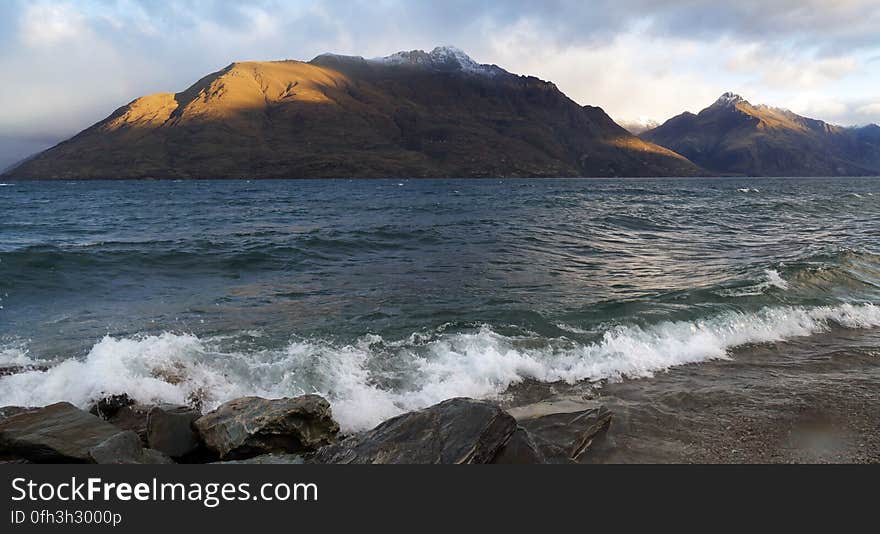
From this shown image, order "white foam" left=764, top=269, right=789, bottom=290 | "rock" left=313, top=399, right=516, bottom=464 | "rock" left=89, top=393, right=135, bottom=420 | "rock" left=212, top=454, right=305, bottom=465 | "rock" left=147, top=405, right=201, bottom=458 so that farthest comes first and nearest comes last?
"white foam" left=764, top=269, right=789, bottom=290 → "rock" left=89, top=393, right=135, bottom=420 → "rock" left=147, top=405, right=201, bottom=458 → "rock" left=212, top=454, right=305, bottom=465 → "rock" left=313, top=399, right=516, bottom=464

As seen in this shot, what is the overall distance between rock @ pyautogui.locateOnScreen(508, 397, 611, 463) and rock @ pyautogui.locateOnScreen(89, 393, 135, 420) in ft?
23.0

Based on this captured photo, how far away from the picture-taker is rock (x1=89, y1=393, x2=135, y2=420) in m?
8.82

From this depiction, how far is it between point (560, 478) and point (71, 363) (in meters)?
9.59

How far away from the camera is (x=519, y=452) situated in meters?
6.32

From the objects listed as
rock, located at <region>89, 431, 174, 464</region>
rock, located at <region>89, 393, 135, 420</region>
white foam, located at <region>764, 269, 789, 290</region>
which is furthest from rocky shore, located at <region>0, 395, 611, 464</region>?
white foam, located at <region>764, 269, 789, 290</region>

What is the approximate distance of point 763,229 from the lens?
1426 inches

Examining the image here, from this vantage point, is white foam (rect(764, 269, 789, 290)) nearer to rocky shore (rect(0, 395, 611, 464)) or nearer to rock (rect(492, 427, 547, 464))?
rocky shore (rect(0, 395, 611, 464))

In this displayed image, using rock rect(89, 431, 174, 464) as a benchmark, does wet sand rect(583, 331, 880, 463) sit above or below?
below

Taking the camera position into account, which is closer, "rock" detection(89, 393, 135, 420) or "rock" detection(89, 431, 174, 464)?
"rock" detection(89, 431, 174, 464)

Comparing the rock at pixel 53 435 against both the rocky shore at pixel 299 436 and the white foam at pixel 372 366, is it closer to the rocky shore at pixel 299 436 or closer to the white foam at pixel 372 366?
the rocky shore at pixel 299 436

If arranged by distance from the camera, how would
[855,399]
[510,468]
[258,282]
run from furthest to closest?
[258,282]
[855,399]
[510,468]

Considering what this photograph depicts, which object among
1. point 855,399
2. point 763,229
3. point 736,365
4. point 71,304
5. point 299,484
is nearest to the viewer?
point 299,484

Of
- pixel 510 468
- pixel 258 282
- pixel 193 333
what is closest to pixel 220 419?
pixel 510 468

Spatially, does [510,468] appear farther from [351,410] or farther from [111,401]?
[111,401]
